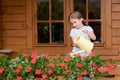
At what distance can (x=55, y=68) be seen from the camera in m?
4.34

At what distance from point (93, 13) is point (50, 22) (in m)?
0.73

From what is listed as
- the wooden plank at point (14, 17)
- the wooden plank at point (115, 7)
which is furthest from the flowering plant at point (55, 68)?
the wooden plank at point (14, 17)

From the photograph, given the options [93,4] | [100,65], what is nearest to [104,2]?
[93,4]

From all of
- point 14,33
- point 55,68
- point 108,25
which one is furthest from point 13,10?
point 55,68

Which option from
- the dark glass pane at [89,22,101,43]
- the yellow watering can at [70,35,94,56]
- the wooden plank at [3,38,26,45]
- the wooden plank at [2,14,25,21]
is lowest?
the wooden plank at [3,38,26,45]

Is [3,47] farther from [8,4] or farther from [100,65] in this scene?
[100,65]

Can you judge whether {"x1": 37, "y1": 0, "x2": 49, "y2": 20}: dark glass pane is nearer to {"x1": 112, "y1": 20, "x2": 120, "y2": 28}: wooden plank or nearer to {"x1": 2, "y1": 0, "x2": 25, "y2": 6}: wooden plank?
{"x1": 2, "y1": 0, "x2": 25, "y2": 6}: wooden plank

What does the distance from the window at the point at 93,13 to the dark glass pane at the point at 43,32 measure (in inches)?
26.0

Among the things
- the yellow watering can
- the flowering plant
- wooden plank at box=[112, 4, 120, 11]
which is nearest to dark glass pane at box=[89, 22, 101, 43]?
wooden plank at box=[112, 4, 120, 11]

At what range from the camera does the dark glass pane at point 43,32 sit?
7.09m

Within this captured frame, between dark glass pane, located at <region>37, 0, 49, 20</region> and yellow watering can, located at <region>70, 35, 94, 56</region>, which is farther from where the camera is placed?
dark glass pane, located at <region>37, 0, 49, 20</region>

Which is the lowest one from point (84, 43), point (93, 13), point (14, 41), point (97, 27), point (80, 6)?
point (14, 41)

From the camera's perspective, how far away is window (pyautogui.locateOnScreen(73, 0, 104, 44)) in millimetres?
6945

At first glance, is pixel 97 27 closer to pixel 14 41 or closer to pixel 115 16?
pixel 115 16
